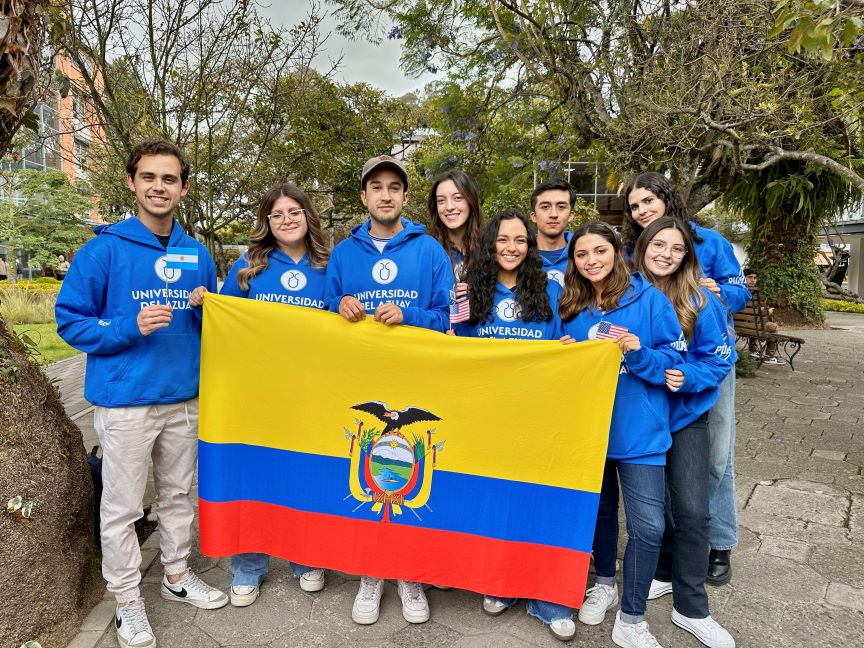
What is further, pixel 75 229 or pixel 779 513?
pixel 75 229

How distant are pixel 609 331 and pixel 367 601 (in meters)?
1.71

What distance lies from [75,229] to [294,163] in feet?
94.5

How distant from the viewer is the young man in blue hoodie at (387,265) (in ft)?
10.1

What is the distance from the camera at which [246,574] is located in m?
3.06

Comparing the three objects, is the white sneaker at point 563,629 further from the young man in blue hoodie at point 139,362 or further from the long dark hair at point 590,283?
the young man in blue hoodie at point 139,362

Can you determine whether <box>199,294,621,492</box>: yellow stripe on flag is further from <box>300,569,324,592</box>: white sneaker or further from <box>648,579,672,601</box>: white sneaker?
<box>648,579,672,601</box>: white sneaker

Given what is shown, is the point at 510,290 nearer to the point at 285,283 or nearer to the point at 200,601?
the point at 285,283

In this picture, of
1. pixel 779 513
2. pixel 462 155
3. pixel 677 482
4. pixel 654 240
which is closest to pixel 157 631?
pixel 677 482

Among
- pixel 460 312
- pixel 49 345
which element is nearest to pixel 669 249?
pixel 460 312

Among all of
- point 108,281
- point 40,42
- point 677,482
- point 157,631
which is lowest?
point 157,631

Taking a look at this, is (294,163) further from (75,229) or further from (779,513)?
(75,229)

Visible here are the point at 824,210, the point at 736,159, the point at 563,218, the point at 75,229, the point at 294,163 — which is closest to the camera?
the point at 563,218

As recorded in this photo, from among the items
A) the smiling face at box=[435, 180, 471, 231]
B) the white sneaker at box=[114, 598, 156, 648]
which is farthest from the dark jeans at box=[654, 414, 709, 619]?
the white sneaker at box=[114, 598, 156, 648]

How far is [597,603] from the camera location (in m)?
2.86
